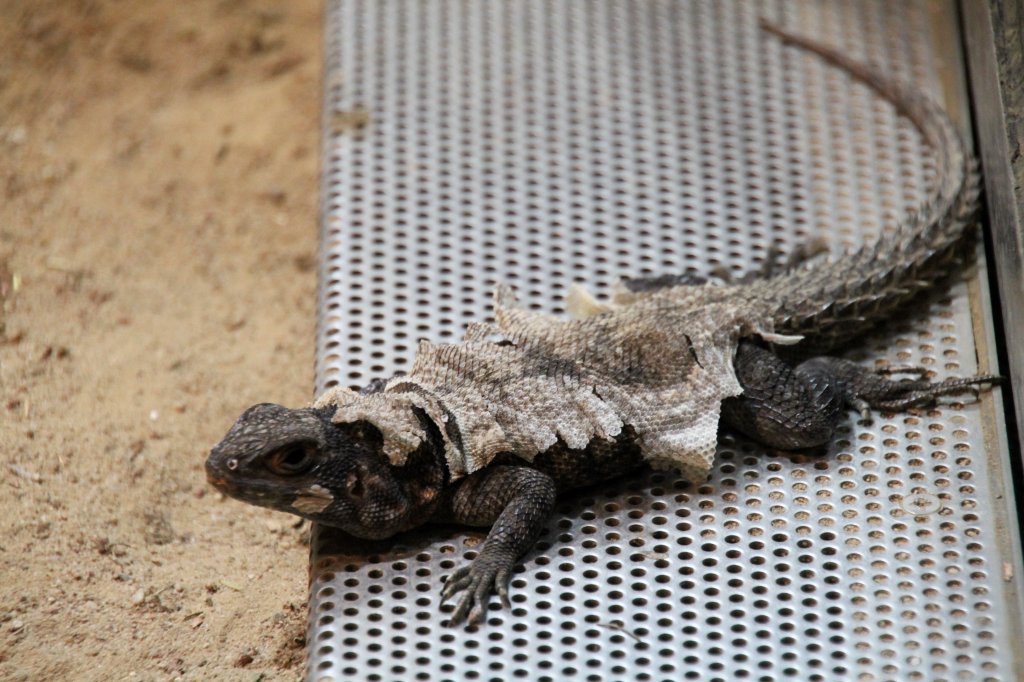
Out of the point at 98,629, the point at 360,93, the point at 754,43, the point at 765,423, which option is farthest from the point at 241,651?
the point at 754,43

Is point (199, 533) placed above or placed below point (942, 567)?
below

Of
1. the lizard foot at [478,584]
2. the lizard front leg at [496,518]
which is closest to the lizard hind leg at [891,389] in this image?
the lizard front leg at [496,518]

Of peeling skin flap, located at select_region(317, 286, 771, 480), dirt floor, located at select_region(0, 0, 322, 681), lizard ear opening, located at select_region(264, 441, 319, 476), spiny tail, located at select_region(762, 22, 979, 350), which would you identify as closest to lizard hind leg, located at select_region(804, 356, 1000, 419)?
spiny tail, located at select_region(762, 22, 979, 350)

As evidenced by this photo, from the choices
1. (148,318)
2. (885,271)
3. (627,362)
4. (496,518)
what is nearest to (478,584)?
(496,518)

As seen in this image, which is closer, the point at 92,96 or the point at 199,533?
the point at 199,533

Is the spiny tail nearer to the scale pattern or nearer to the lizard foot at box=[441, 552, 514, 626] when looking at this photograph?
the scale pattern

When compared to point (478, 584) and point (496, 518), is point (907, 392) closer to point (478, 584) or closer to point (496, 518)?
point (496, 518)

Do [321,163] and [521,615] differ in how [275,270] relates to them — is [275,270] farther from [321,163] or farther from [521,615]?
[521,615]
